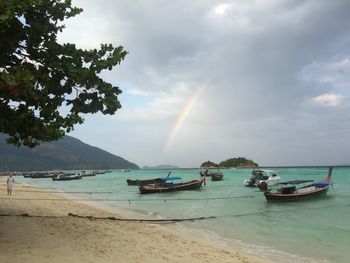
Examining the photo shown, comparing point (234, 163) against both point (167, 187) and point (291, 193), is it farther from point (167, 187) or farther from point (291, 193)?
point (291, 193)

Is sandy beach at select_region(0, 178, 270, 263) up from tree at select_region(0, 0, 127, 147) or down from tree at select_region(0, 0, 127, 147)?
down

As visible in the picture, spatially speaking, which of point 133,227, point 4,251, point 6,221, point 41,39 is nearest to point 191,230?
point 133,227

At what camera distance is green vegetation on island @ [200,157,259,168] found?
180 m

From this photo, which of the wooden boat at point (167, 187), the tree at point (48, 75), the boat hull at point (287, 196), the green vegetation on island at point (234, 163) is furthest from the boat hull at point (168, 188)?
the green vegetation on island at point (234, 163)

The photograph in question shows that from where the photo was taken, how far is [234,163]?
185 m

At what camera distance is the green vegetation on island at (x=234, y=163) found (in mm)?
180500

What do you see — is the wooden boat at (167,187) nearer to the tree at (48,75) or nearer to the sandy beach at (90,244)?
the sandy beach at (90,244)

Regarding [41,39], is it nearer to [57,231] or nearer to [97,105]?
[97,105]

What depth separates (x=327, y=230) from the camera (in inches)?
784

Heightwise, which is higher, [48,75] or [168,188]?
[48,75]

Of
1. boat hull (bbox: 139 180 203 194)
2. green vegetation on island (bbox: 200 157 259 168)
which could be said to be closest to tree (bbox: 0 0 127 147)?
boat hull (bbox: 139 180 203 194)

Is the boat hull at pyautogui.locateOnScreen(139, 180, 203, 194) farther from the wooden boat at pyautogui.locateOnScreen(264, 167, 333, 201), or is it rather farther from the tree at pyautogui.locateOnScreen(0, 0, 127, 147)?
the tree at pyautogui.locateOnScreen(0, 0, 127, 147)

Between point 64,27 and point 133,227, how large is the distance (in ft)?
33.0

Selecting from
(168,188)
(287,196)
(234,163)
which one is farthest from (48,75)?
(234,163)
